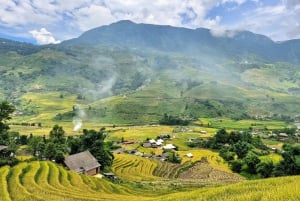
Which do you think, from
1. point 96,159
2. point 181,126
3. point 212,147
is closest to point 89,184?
point 96,159

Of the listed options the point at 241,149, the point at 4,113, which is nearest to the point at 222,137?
the point at 241,149

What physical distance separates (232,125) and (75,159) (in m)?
135

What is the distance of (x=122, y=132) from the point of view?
166m

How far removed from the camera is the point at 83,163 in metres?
66.8

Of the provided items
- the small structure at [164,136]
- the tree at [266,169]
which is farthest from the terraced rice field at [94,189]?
the small structure at [164,136]

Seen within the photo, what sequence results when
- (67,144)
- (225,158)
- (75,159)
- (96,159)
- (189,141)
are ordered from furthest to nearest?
(189,141), (225,158), (67,144), (96,159), (75,159)

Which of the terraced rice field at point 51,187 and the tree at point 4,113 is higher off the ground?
the tree at point 4,113

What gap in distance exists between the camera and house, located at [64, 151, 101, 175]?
214ft

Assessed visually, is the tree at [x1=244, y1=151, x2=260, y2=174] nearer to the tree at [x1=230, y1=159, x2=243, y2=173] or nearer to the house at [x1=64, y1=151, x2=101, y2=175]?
the tree at [x1=230, y1=159, x2=243, y2=173]

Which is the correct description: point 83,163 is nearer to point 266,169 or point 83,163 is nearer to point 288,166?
point 266,169

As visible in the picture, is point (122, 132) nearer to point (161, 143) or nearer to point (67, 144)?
point (161, 143)

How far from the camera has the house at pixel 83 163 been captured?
6522 cm

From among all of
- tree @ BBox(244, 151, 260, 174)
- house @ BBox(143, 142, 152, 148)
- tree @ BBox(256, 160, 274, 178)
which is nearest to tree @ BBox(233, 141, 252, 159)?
tree @ BBox(244, 151, 260, 174)

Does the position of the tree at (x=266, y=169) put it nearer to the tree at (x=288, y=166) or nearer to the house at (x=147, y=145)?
the tree at (x=288, y=166)
